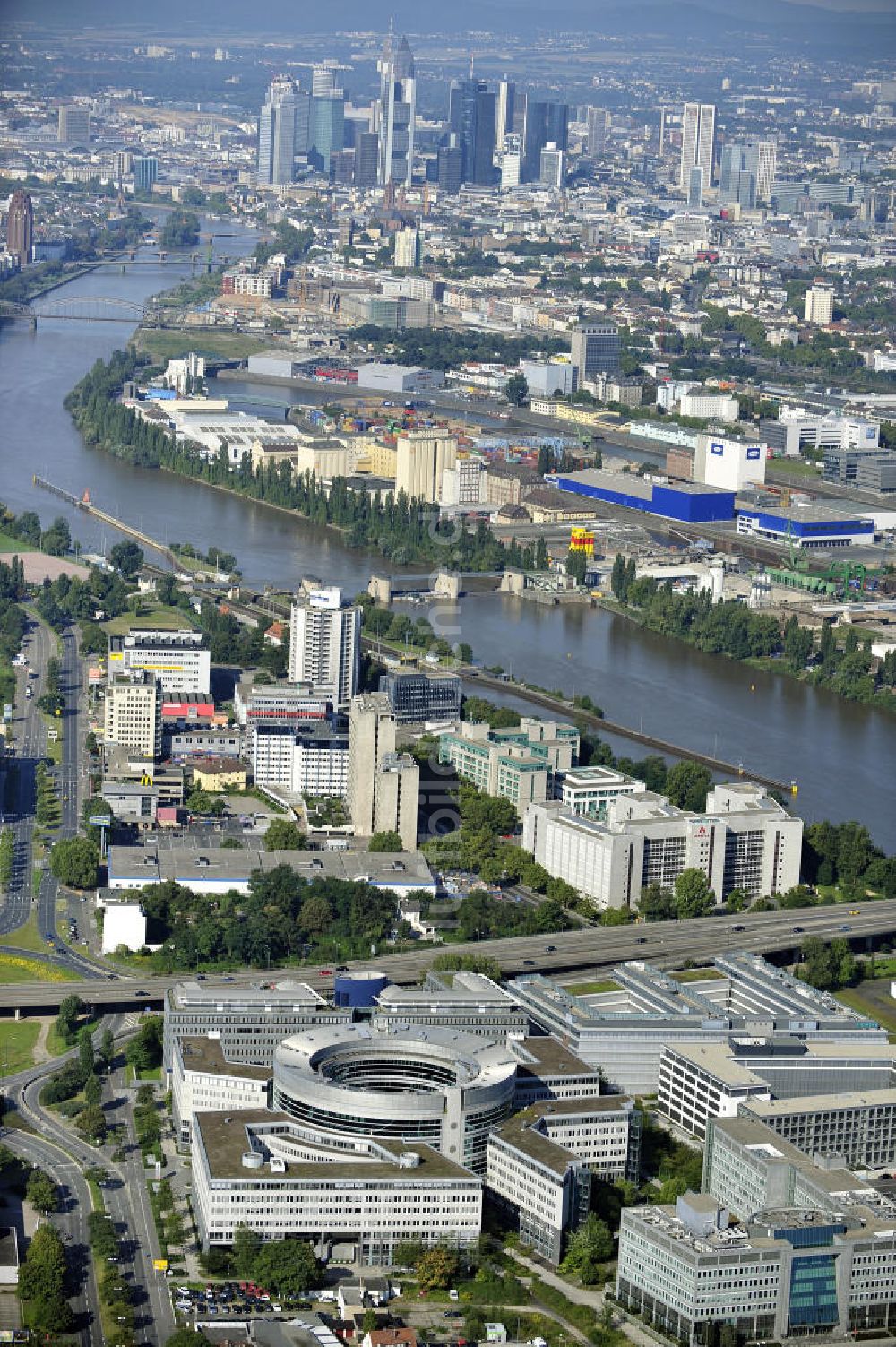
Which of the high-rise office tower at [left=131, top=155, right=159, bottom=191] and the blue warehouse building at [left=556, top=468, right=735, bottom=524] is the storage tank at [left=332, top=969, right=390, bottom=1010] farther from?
the high-rise office tower at [left=131, top=155, right=159, bottom=191]

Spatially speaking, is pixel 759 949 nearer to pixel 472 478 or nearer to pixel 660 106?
pixel 472 478

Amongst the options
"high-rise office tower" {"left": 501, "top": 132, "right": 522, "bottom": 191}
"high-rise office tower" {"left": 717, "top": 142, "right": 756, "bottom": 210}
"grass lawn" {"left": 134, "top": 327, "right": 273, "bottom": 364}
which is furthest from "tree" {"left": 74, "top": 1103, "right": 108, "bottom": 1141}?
"high-rise office tower" {"left": 501, "top": 132, "right": 522, "bottom": 191}

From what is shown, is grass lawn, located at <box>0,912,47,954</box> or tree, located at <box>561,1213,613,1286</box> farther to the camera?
grass lawn, located at <box>0,912,47,954</box>

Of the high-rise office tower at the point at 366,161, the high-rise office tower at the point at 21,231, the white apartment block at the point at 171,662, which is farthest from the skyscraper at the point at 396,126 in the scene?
the white apartment block at the point at 171,662

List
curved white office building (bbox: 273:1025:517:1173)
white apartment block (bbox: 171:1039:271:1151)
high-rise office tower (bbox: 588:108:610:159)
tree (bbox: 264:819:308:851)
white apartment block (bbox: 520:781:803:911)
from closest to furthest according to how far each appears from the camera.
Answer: curved white office building (bbox: 273:1025:517:1173) → white apartment block (bbox: 171:1039:271:1151) → white apartment block (bbox: 520:781:803:911) → tree (bbox: 264:819:308:851) → high-rise office tower (bbox: 588:108:610:159)

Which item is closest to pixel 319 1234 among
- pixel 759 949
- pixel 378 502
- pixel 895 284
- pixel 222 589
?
pixel 759 949

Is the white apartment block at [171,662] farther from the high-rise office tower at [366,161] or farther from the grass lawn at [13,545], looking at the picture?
the high-rise office tower at [366,161]
